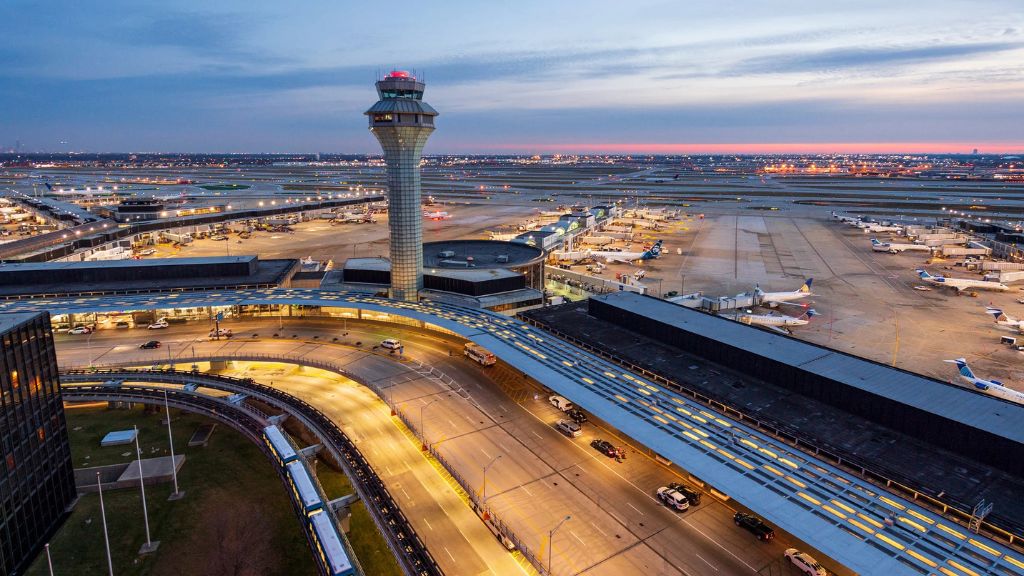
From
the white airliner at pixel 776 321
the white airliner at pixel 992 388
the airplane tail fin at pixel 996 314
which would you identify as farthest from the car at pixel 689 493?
the airplane tail fin at pixel 996 314

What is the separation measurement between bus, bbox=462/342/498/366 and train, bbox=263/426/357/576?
29.3 m

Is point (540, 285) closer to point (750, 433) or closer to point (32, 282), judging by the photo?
point (750, 433)

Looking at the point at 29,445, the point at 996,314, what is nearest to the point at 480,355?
the point at 29,445

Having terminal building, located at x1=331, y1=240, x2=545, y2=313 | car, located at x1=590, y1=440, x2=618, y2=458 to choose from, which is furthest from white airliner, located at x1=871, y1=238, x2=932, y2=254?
car, located at x1=590, y1=440, x2=618, y2=458

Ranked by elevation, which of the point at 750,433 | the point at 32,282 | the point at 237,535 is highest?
the point at 32,282

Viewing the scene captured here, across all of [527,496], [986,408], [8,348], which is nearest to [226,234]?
[8,348]

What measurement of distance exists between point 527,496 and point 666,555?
12.5 m

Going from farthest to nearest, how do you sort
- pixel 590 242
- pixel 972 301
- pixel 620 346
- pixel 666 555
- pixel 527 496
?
pixel 590 242, pixel 972 301, pixel 620 346, pixel 527 496, pixel 666 555

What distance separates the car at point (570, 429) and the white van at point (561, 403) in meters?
3.80

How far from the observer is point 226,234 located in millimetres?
198375

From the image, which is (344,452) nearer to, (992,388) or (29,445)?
(29,445)

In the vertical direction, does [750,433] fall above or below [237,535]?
above

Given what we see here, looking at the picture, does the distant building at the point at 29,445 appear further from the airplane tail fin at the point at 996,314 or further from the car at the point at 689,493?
the airplane tail fin at the point at 996,314

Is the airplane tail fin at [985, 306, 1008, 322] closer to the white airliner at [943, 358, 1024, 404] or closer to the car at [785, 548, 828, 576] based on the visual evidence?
the white airliner at [943, 358, 1024, 404]
